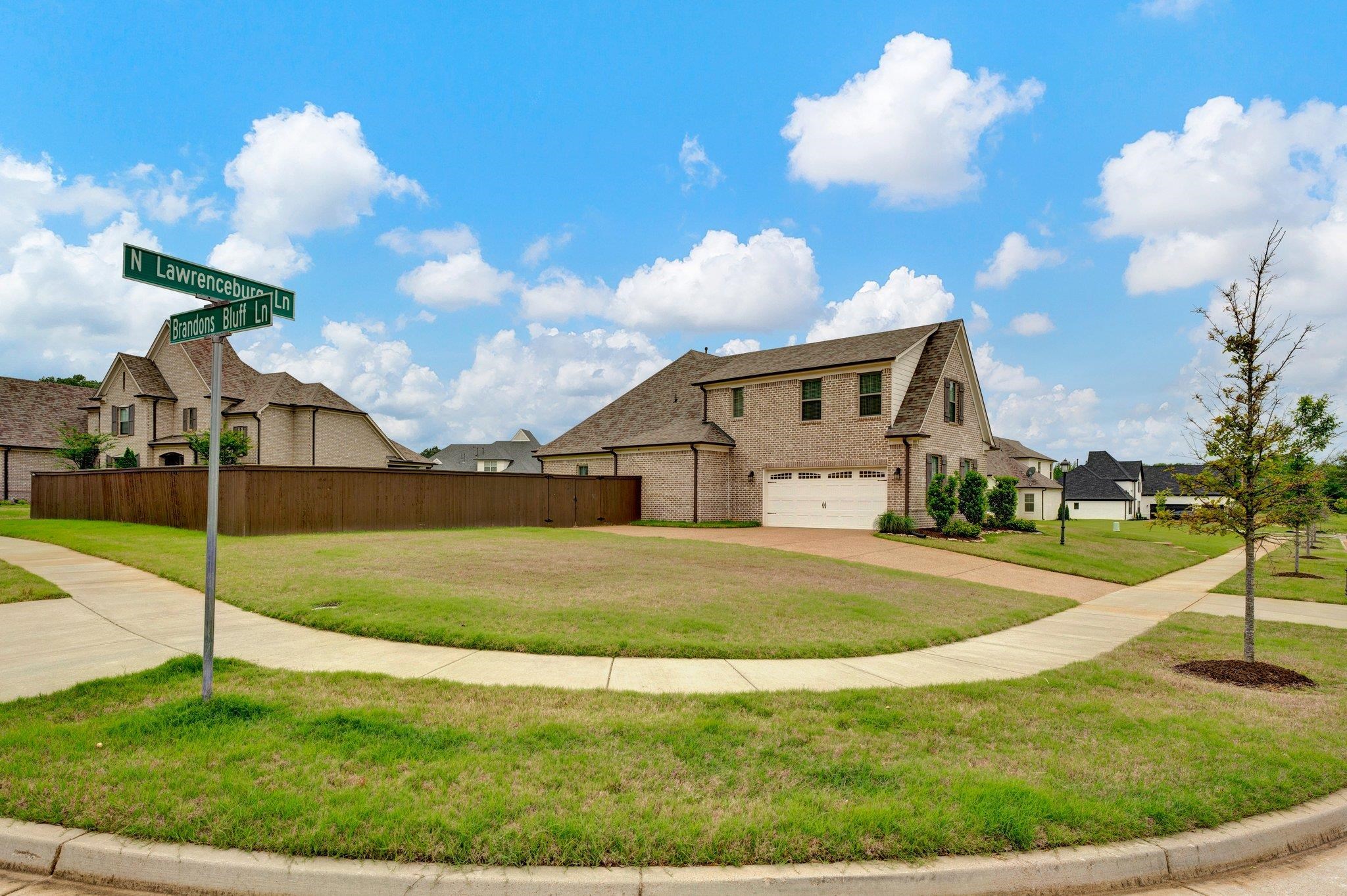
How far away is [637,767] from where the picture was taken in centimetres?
425

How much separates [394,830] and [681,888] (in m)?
1.44

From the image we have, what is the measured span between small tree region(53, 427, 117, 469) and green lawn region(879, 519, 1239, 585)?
4078cm

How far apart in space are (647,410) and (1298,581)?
24.1 m

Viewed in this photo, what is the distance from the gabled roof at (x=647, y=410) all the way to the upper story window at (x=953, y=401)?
959 centimetres

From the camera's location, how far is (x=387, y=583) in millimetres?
10617

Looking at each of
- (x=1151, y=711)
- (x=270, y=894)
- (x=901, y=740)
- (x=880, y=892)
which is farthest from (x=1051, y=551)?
(x=270, y=894)

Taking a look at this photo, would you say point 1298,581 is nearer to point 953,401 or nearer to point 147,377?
point 953,401

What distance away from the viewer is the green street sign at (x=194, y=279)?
16.3 feet

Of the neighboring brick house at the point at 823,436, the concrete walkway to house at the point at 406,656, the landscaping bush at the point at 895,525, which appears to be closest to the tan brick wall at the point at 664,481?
the neighboring brick house at the point at 823,436

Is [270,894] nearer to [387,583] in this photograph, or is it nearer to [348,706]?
[348,706]

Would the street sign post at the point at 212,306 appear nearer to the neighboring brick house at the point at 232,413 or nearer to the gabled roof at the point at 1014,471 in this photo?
the neighboring brick house at the point at 232,413

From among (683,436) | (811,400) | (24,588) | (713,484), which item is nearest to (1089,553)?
(811,400)

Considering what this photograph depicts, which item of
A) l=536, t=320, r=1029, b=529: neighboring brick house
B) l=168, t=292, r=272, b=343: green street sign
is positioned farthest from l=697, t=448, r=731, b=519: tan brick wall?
l=168, t=292, r=272, b=343: green street sign

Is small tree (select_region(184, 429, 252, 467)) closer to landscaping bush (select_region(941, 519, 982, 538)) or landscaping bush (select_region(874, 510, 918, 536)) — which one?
landscaping bush (select_region(874, 510, 918, 536))
